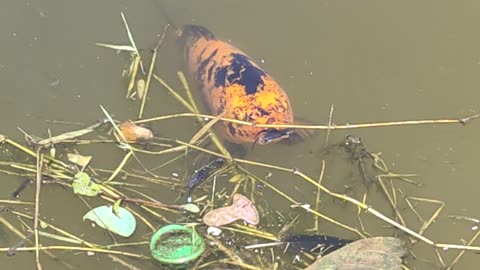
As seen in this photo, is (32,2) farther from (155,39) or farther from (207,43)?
(207,43)

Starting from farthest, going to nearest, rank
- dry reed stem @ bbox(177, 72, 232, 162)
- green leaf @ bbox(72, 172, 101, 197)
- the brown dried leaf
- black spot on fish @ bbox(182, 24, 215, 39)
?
1. black spot on fish @ bbox(182, 24, 215, 39)
2. dry reed stem @ bbox(177, 72, 232, 162)
3. green leaf @ bbox(72, 172, 101, 197)
4. the brown dried leaf

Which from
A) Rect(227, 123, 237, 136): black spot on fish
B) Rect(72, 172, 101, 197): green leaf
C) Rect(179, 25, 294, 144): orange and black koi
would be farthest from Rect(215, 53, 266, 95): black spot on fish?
Rect(72, 172, 101, 197): green leaf

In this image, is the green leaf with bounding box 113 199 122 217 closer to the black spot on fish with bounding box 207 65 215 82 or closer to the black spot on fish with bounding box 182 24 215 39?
the black spot on fish with bounding box 207 65 215 82

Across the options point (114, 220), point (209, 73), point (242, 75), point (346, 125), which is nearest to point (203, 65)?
point (209, 73)

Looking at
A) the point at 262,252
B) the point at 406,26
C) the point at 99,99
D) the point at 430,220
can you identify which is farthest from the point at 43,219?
the point at 406,26

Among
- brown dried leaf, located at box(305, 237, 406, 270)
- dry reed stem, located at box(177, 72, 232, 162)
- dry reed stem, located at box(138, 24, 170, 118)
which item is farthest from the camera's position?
dry reed stem, located at box(138, 24, 170, 118)

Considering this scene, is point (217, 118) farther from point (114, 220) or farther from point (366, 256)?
point (366, 256)

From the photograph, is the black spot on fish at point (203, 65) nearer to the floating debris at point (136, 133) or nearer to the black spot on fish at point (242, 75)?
the black spot on fish at point (242, 75)

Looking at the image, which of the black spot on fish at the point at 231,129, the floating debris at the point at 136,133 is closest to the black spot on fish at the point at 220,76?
the black spot on fish at the point at 231,129
